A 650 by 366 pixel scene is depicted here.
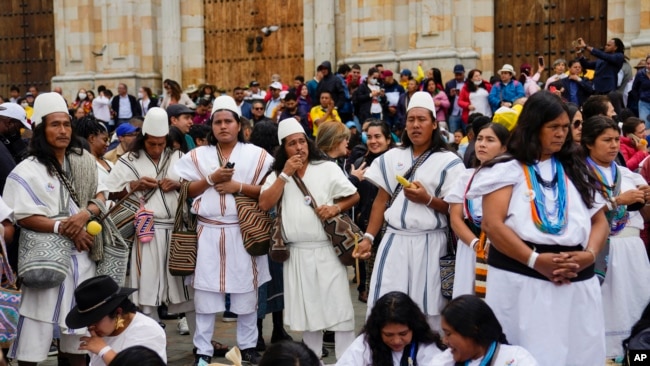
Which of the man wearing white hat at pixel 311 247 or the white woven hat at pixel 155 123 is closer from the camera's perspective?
the man wearing white hat at pixel 311 247

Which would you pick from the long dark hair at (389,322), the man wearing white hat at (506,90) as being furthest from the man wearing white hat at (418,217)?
the man wearing white hat at (506,90)

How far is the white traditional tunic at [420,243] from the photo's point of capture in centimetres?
636

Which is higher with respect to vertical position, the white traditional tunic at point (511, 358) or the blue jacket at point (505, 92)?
the blue jacket at point (505, 92)

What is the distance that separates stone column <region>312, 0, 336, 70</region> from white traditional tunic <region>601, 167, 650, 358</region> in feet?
41.7

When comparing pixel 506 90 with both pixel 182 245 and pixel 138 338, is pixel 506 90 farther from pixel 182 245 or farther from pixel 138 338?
pixel 138 338

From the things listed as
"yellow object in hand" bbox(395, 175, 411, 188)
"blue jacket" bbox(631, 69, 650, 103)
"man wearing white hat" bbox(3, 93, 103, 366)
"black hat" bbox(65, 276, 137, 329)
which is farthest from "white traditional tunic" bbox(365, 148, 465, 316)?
"blue jacket" bbox(631, 69, 650, 103)

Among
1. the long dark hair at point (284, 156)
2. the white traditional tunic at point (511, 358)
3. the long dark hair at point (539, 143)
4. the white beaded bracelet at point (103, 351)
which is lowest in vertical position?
the white beaded bracelet at point (103, 351)

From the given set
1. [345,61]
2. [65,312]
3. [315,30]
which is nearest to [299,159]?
[65,312]

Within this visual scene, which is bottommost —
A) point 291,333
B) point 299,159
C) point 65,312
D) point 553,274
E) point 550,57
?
point 291,333

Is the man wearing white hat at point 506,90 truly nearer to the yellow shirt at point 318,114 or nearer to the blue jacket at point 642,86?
the blue jacket at point 642,86

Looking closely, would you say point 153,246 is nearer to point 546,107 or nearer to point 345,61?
point 546,107

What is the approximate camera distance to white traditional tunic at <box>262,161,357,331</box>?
6855mm

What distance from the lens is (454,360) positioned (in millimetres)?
4719

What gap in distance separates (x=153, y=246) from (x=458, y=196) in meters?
2.90
